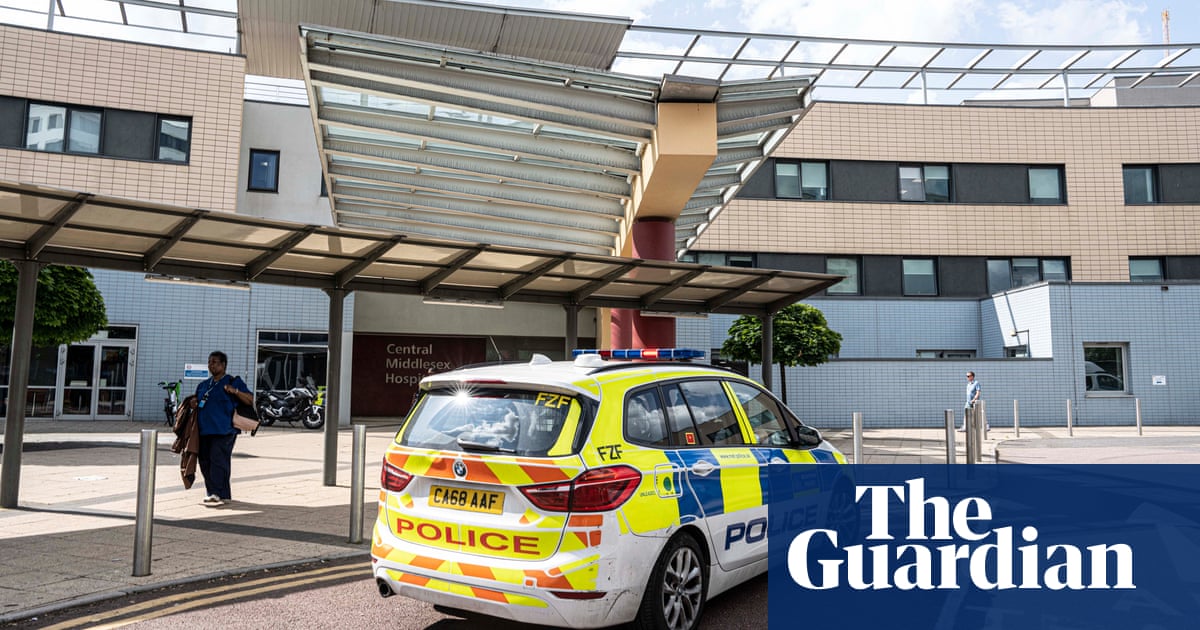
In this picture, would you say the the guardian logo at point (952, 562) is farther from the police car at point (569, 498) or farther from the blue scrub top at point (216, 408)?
the blue scrub top at point (216, 408)

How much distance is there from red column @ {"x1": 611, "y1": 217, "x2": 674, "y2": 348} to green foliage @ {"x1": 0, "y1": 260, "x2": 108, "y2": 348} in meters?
9.54

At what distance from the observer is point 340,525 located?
8.03m

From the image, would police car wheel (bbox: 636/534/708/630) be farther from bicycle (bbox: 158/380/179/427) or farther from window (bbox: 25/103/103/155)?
window (bbox: 25/103/103/155)

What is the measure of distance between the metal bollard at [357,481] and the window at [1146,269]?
27.6 metres

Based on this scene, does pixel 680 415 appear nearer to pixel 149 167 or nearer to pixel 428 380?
pixel 428 380

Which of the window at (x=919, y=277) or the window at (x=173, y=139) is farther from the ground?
the window at (x=173, y=139)

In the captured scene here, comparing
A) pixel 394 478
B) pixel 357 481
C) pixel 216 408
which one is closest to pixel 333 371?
pixel 216 408

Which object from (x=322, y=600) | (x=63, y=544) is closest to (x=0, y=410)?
(x=63, y=544)

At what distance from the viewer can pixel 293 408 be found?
22.5 metres

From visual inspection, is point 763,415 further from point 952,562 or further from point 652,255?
point 652,255

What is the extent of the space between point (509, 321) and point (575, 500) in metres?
25.8

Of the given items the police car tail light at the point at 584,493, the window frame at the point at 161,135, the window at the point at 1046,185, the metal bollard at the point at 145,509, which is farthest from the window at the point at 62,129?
the window at the point at 1046,185

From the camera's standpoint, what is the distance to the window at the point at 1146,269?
87.5ft

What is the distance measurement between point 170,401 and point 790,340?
1599cm
